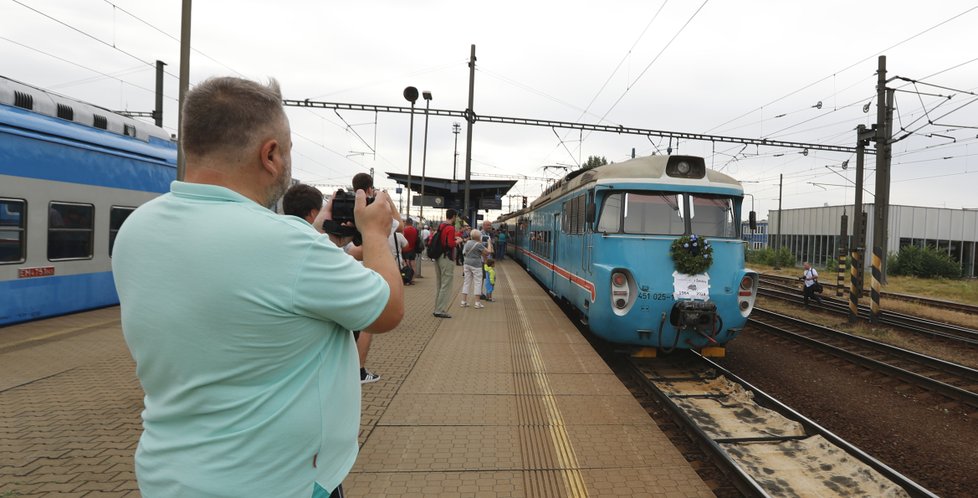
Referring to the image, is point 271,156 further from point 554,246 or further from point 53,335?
point 554,246

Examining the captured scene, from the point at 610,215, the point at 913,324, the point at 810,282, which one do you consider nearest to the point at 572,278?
the point at 610,215

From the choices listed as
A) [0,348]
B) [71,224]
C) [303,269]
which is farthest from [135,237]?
[71,224]

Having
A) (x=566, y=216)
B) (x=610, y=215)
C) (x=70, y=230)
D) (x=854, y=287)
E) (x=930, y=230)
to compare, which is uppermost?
(x=930, y=230)

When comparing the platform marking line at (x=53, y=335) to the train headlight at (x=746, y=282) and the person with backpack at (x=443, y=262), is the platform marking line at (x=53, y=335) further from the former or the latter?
the train headlight at (x=746, y=282)

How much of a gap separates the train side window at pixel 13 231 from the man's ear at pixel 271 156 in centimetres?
880

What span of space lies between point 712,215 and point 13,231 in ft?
33.6

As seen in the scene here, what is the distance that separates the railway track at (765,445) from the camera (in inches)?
164

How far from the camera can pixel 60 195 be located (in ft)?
27.7

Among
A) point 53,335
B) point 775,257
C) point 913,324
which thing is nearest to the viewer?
point 53,335

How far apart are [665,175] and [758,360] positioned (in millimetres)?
4018

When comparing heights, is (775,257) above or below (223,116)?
below

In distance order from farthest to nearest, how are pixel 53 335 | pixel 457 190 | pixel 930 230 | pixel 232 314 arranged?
pixel 930 230, pixel 457 190, pixel 53 335, pixel 232 314

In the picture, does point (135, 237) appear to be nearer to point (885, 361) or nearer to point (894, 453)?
point (894, 453)

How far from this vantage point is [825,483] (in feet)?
14.1
